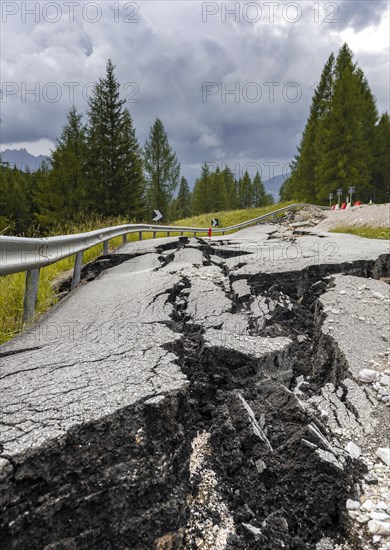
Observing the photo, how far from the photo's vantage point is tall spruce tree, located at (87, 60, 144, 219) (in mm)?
24219

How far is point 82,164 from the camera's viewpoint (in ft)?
82.4

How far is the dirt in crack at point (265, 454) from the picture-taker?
1420 millimetres

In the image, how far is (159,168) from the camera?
3650 centimetres

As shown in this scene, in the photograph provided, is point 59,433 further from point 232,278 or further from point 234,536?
point 232,278

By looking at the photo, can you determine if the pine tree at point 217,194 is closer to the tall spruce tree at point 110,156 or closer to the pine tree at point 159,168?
the pine tree at point 159,168

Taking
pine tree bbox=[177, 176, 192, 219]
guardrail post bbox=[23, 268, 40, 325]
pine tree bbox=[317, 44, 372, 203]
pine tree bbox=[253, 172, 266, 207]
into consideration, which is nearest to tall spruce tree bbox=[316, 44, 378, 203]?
pine tree bbox=[317, 44, 372, 203]

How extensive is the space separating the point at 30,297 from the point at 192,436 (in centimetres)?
236

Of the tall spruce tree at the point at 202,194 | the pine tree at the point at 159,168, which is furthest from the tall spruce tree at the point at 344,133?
the tall spruce tree at the point at 202,194

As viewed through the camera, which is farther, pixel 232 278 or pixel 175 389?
pixel 232 278

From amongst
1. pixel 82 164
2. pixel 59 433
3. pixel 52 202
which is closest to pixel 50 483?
pixel 59 433

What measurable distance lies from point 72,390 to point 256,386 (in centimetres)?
121

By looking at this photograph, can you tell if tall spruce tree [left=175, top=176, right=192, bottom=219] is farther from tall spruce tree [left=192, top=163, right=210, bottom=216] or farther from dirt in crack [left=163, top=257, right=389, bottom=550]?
dirt in crack [left=163, top=257, right=389, bottom=550]

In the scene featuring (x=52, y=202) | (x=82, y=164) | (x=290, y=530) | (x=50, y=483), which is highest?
(x=82, y=164)

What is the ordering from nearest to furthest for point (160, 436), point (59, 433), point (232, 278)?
1. point (59, 433)
2. point (160, 436)
3. point (232, 278)
